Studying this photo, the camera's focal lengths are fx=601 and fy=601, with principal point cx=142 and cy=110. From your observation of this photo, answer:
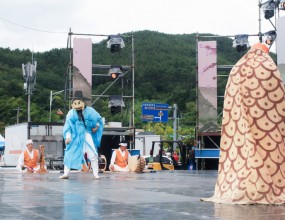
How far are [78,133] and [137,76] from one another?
6735 centimetres

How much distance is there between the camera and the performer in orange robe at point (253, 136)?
19.0 feet

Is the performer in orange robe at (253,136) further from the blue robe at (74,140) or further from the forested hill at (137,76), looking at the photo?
the forested hill at (137,76)

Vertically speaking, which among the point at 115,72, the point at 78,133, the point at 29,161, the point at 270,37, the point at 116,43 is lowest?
the point at 29,161

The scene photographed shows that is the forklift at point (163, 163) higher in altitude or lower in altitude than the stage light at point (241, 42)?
lower

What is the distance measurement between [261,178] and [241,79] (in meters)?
1.06

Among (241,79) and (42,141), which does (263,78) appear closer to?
(241,79)

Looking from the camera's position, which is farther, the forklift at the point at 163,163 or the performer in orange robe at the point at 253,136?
the forklift at the point at 163,163

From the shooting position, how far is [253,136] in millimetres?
5949

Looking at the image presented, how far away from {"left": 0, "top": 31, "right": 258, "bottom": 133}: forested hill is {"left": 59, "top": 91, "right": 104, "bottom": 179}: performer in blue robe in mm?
53892

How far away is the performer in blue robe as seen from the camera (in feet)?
42.8

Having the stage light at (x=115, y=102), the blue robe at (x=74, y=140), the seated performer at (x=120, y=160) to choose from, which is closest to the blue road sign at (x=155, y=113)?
the stage light at (x=115, y=102)

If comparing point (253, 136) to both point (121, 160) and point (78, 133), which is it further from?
point (121, 160)

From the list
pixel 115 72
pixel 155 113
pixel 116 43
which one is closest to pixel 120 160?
pixel 115 72

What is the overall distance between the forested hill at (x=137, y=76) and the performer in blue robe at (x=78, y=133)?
5389 cm
